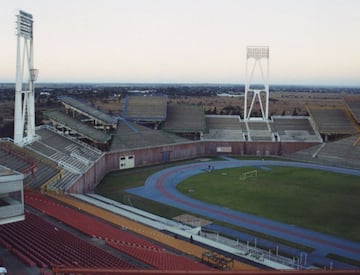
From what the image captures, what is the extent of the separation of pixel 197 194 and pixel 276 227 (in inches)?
423

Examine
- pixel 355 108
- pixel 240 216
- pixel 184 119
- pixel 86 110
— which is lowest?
pixel 240 216

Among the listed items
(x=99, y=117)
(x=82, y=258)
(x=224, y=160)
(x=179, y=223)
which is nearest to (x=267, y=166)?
(x=224, y=160)

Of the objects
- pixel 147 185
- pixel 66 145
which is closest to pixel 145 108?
pixel 66 145

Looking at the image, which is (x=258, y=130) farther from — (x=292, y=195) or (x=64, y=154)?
(x=64, y=154)

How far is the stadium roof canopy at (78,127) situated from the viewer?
51.0m

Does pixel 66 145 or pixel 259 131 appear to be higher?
pixel 259 131

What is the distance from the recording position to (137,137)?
5806 cm

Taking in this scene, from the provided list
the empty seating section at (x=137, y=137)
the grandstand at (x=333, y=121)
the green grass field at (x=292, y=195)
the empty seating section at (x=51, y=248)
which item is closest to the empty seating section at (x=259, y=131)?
the grandstand at (x=333, y=121)

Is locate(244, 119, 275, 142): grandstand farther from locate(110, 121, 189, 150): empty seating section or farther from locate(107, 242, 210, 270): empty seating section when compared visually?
locate(107, 242, 210, 270): empty seating section

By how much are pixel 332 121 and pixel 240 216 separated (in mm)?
41412

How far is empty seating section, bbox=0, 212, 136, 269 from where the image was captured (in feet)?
52.7

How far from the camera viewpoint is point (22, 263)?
15578mm

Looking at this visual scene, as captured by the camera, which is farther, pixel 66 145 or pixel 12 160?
pixel 66 145

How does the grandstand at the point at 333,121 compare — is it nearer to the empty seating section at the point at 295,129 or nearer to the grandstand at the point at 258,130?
the empty seating section at the point at 295,129
